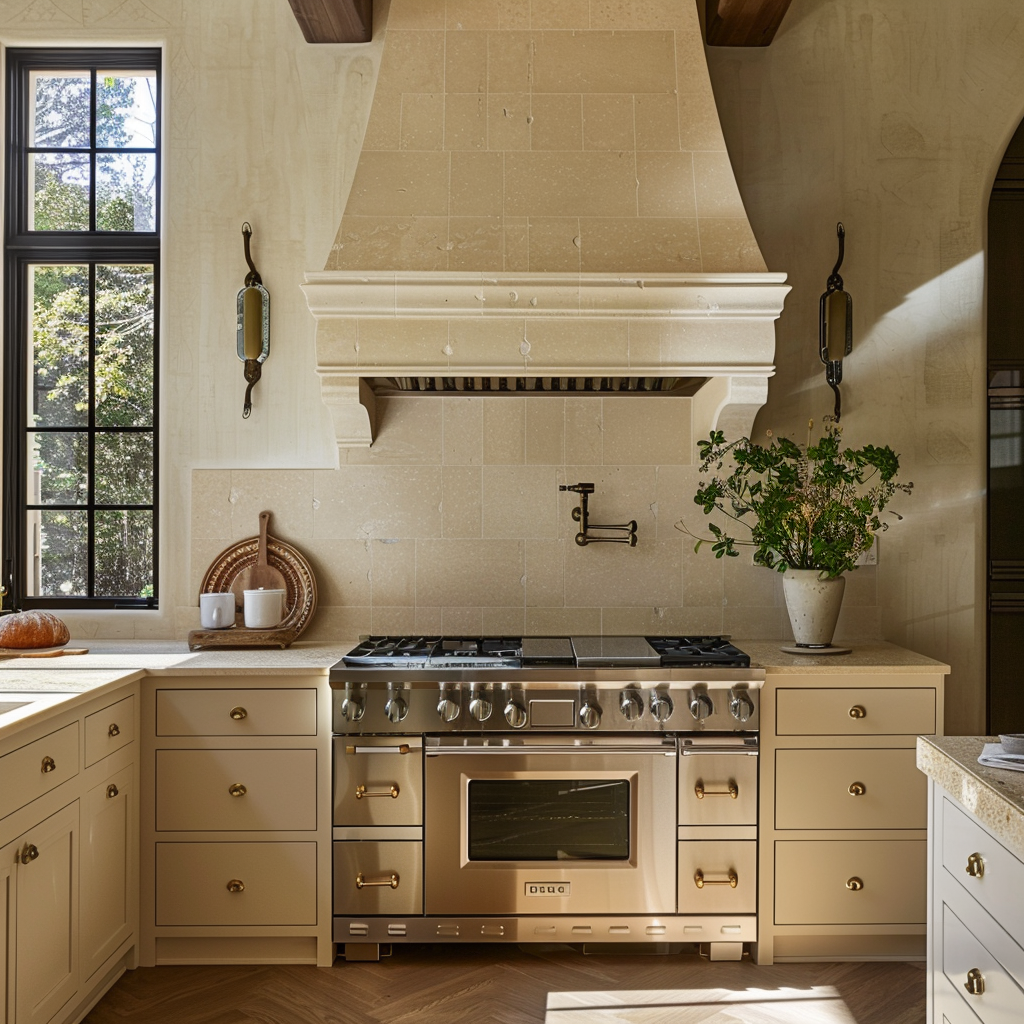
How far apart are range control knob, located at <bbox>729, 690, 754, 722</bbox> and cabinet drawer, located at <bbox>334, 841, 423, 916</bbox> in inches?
39.6

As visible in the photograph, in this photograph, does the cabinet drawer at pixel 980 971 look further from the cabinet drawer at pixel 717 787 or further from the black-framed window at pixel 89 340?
the black-framed window at pixel 89 340

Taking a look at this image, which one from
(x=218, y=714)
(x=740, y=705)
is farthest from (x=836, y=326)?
(x=218, y=714)

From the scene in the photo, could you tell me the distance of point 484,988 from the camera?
2535 mm

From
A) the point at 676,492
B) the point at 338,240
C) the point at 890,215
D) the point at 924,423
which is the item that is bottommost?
the point at 676,492

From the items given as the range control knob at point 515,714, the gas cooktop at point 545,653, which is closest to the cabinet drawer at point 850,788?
→ the gas cooktop at point 545,653

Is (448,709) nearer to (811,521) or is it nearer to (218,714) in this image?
(218,714)

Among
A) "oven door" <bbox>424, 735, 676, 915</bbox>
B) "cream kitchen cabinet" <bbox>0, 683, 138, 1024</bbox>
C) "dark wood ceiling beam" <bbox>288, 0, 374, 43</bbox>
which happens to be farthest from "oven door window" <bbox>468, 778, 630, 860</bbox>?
"dark wood ceiling beam" <bbox>288, 0, 374, 43</bbox>

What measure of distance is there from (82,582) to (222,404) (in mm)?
866

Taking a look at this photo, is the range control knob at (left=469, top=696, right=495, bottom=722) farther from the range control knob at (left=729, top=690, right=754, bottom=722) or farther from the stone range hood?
the stone range hood

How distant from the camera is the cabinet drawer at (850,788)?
2662 millimetres

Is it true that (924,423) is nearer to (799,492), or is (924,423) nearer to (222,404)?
(799,492)

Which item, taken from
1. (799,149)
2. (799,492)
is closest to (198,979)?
(799,492)

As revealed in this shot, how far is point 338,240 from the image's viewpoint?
2.77m

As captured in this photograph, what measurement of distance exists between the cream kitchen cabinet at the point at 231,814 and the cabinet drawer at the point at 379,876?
49 mm
